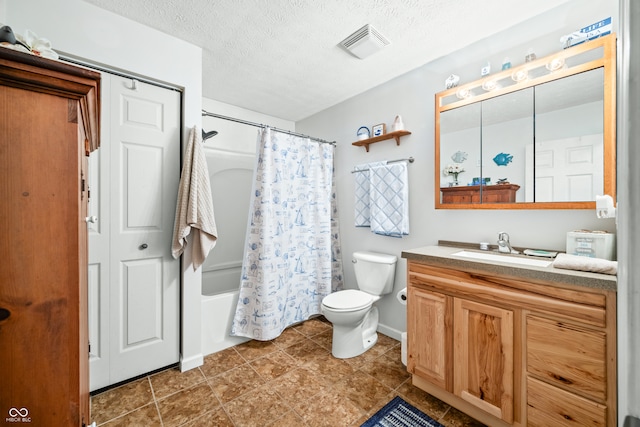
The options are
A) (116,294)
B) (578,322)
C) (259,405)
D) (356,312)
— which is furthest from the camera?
(356,312)

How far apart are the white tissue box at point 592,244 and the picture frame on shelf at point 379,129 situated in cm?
154

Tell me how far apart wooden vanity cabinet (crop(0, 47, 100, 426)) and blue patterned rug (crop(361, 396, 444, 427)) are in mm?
1418

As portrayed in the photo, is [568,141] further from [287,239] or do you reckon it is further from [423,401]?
[287,239]

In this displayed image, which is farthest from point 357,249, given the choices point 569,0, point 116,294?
point 569,0

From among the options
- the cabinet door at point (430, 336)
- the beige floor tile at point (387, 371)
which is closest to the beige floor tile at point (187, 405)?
the beige floor tile at point (387, 371)

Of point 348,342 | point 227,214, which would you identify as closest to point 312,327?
point 348,342

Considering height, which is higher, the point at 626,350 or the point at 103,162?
the point at 103,162

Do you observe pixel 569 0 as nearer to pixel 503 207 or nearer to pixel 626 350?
pixel 503 207

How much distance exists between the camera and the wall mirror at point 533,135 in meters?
1.50

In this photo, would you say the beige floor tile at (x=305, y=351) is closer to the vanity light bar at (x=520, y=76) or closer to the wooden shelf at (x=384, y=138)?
the wooden shelf at (x=384, y=138)

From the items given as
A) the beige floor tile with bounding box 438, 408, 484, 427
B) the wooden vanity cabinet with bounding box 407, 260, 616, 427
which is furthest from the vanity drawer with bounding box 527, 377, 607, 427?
the beige floor tile with bounding box 438, 408, 484, 427

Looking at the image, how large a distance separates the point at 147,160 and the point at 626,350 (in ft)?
7.42

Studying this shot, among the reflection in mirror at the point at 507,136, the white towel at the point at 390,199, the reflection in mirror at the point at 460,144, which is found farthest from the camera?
the white towel at the point at 390,199

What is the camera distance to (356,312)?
6.95ft
